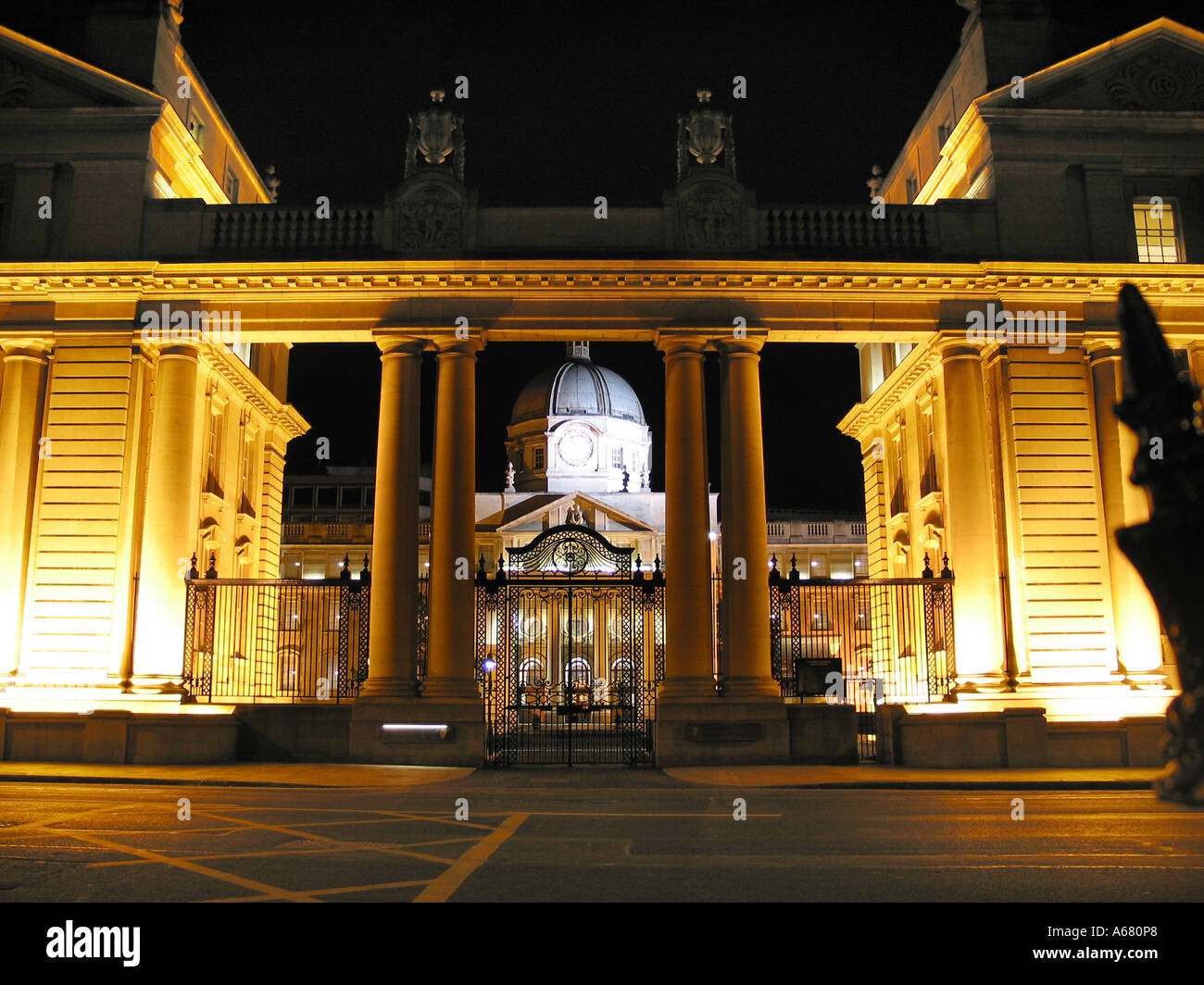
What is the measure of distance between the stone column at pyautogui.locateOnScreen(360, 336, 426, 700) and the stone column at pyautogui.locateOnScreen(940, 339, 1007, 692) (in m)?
13.2

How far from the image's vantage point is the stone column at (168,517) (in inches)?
1064

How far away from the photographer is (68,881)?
9.86 metres

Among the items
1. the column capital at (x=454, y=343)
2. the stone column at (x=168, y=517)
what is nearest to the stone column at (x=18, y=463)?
the stone column at (x=168, y=517)

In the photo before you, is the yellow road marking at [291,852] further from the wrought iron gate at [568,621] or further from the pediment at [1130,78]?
the pediment at [1130,78]

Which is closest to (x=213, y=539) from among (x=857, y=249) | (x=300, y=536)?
(x=857, y=249)

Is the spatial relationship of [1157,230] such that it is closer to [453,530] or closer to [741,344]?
[741,344]

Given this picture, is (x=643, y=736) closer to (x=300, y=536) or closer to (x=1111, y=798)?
(x=1111, y=798)

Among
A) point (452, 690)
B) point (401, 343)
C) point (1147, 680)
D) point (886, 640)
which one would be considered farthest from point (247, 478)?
point (1147, 680)

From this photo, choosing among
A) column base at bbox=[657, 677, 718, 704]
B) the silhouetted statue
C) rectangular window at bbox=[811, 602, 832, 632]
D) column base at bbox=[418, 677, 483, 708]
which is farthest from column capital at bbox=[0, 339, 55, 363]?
the silhouetted statue

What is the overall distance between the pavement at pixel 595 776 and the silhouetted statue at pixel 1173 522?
18.6 metres

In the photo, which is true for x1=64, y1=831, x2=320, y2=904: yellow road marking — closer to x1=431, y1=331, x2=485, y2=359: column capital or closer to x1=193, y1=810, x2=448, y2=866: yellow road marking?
x1=193, y1=810, x2=448, y2=866: yellow road marking

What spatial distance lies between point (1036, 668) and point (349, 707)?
16.2m

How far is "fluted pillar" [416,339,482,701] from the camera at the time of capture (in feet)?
88.9
